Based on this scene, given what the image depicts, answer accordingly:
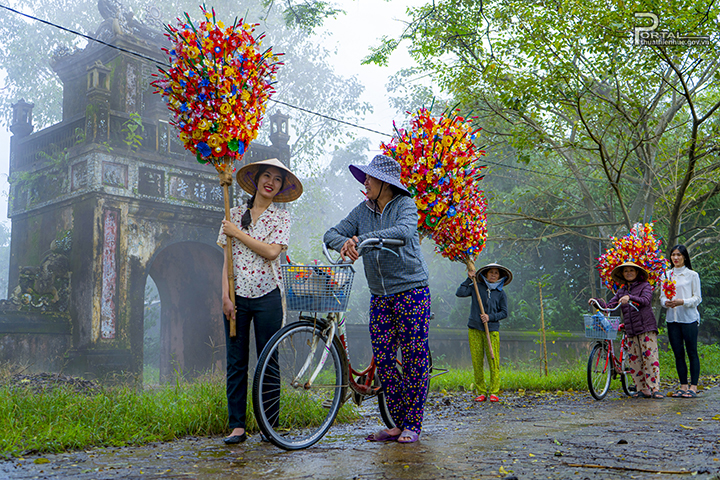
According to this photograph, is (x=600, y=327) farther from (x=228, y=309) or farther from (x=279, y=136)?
(x=279, y=136)

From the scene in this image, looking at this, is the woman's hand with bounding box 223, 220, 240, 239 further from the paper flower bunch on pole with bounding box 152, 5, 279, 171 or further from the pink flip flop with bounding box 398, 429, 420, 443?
the pink flip flop with bounding box 398, 429, 420, 443

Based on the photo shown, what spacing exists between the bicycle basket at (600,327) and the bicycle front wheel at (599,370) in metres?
0.21

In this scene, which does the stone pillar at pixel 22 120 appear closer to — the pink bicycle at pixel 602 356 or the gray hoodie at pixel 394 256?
the gray hoodie at pixel 394 256

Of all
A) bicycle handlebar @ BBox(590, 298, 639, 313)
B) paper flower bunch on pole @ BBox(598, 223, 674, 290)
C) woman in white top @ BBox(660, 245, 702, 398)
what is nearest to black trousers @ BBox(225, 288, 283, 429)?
bicycle handlebar @ BBox(590, 298, 639, 313)

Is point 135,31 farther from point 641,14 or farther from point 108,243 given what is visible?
point 641,14

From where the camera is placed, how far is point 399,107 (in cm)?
3109

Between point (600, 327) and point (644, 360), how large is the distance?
94 cm

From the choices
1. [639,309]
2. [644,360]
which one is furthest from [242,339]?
[644,360]

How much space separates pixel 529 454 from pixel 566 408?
11.0 feet

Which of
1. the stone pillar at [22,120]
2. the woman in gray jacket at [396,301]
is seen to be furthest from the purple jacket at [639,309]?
the stone pillar at [22,120]

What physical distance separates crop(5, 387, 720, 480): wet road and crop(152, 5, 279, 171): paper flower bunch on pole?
6.38 ft

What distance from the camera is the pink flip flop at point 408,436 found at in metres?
3.86

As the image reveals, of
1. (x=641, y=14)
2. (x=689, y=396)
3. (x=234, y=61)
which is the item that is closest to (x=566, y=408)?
(x=689, y=396)

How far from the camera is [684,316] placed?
7.72 metres
